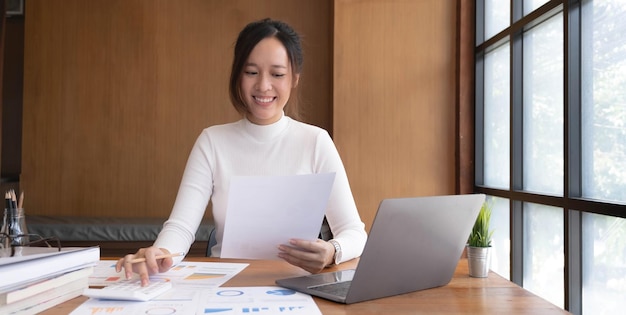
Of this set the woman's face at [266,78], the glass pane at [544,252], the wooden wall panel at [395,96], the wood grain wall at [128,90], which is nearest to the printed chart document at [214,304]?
the woman's face at [266,78]

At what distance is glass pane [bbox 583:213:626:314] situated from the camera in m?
1.91

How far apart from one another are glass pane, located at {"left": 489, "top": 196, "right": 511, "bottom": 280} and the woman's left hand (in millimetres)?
1721

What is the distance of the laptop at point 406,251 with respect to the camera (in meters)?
1.04

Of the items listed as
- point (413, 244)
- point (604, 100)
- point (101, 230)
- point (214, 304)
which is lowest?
point (101, 230)

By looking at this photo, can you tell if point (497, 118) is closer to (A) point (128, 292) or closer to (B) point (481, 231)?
(B) point (481, 231)

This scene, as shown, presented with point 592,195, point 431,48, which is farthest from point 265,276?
point 431,48

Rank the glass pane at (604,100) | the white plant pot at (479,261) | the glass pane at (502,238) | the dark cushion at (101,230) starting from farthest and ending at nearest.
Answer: the dark cushion at (101,230), the glass pane at (502,238), the glass pane at (604,100), the white plant pot at (479,261)

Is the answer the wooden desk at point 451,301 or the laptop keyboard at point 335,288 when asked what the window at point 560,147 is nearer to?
the wooden desk at point 451,301

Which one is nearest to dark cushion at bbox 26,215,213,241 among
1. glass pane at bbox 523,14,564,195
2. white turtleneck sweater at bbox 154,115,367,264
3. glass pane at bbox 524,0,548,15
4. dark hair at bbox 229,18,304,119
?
white turtleneck sweater at bbox 154,115,367,264

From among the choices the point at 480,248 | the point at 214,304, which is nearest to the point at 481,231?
the point at 480,248

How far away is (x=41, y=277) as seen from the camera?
1001 mm

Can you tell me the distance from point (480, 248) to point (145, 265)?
2.51 ft

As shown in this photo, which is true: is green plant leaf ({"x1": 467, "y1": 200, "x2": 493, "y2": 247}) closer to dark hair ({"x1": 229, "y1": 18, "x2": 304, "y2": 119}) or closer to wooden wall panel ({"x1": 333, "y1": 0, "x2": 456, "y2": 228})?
dark hair ({"x1": 229, "y1": 18, "x2": 304, "y2": 119})

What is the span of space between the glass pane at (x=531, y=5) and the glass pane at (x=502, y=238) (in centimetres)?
92
